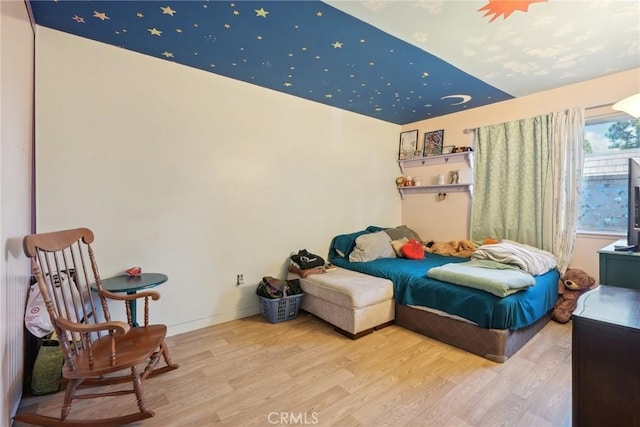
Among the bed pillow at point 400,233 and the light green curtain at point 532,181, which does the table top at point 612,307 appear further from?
the bed pillow at point 400,233

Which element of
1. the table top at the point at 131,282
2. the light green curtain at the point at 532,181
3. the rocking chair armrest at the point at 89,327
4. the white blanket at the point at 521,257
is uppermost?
the light green curtain at the point at 532,181

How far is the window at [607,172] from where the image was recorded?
2785 mm

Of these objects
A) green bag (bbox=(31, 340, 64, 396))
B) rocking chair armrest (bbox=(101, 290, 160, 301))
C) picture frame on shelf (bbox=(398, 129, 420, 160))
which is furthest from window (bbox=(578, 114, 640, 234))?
green bag (bbox=(31, 340, 64, 396))

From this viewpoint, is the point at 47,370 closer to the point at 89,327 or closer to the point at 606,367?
the point at 89,327

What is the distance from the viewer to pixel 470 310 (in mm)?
2211

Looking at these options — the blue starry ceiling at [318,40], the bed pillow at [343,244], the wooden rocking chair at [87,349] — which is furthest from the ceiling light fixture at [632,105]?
the wooden rocking chair at [87,349]

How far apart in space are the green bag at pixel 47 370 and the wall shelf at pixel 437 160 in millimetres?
4298

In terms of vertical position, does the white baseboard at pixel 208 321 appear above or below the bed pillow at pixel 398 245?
below

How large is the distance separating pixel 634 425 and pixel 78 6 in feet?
11.7

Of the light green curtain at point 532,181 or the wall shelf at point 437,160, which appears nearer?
the light green curtain at point 532,181

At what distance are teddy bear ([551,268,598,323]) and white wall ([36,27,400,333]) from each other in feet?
8.02

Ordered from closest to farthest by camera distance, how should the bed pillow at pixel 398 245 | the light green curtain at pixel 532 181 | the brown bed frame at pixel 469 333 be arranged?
the brown bed frame at pixel 469 333 < the light green curtain at pixel 532 181 < the bed pillow at pixel 398 245

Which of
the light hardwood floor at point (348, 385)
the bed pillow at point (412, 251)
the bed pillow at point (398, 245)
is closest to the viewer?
the light hardwood floor at point (348, 385)

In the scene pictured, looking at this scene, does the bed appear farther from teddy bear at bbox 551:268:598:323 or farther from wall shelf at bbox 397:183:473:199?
wall shelf at bbox 397:183:473:199
